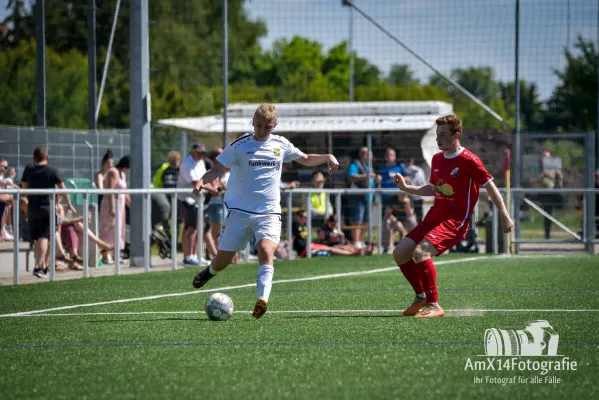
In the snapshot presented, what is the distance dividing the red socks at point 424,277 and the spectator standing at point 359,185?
36.2ft

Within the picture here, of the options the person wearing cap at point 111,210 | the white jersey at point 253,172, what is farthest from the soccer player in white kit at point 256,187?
the person wearing cap at point 111,210

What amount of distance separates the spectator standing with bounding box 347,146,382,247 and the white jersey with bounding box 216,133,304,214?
11.3 m

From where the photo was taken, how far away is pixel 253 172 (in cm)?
996

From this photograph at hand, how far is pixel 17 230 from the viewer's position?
14242mm

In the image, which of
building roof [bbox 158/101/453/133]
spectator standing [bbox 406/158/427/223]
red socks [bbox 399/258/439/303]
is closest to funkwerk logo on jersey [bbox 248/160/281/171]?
red socks [bbox 399/258/439/303]

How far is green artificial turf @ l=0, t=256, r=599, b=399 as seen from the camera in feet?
20.8

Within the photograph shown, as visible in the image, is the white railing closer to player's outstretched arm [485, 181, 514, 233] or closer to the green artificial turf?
the green artificial turf

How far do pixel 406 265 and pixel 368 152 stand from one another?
12.6 metres

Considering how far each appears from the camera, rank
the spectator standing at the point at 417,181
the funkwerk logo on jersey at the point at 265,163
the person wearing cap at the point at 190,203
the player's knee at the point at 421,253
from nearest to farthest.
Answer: the funkwerk logo on jersey at the point at 265,163, the player's knee at the point at 421,253, the person wearing cap at the point at 190,203, the spectator standing at the point at 417,181

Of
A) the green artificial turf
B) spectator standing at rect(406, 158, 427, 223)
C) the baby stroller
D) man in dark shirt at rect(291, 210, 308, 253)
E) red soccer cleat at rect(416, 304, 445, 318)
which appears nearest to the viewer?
the green artificial turf

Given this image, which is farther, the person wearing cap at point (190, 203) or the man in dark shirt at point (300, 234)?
the man in dark shirt at point (300, 234)

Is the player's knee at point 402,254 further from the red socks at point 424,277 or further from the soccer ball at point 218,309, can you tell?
the soccer ball at point 218,309

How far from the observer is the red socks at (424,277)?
396 inches

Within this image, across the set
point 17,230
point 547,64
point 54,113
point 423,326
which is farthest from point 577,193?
point 54,113
